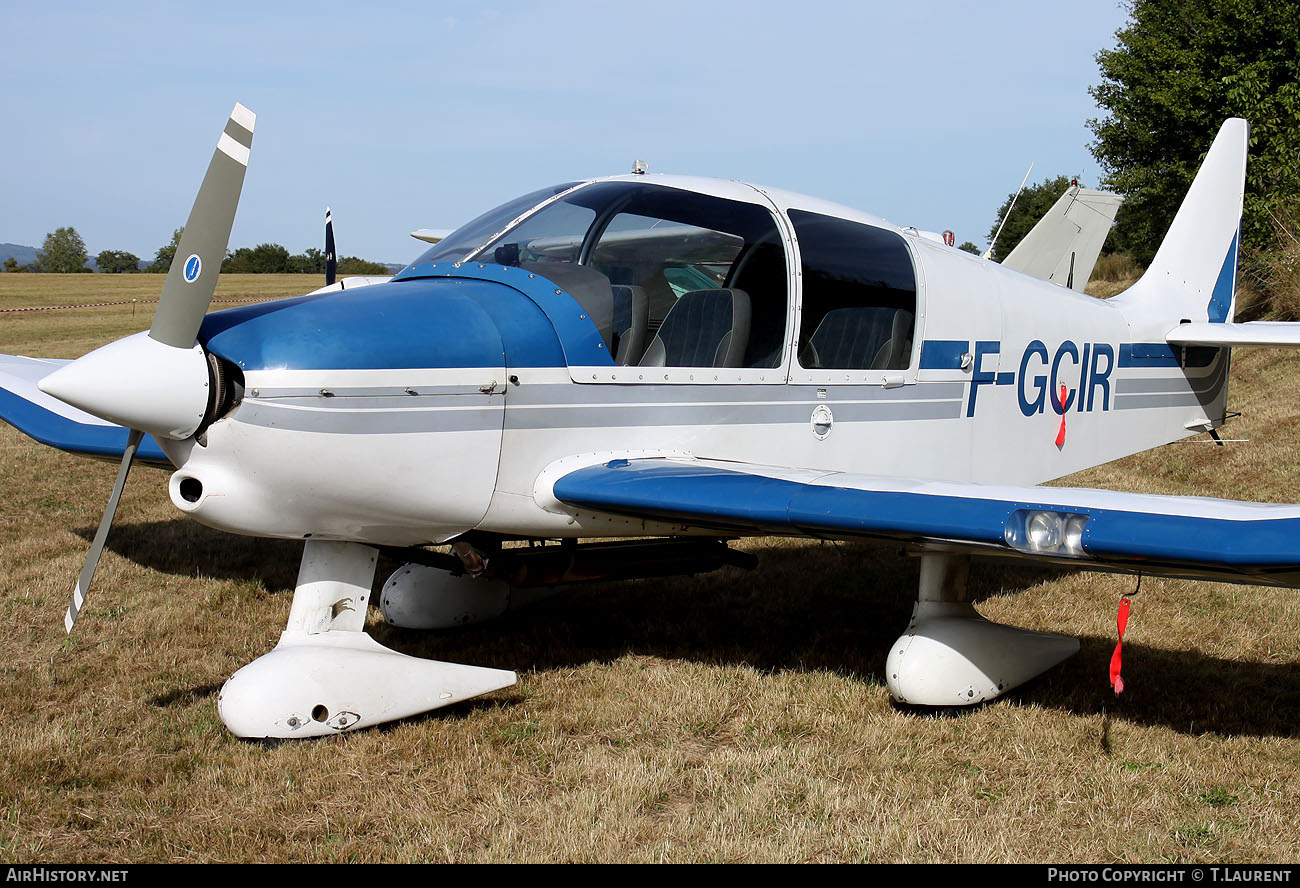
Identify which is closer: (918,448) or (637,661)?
(637,661)

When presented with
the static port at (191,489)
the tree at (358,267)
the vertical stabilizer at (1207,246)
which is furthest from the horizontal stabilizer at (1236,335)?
the tree at (358,267)

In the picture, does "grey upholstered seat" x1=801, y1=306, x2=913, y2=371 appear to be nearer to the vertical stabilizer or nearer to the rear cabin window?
the rear cabin window

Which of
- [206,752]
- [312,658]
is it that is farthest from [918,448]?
[206,752]

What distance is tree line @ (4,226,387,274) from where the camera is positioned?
50344 millimetres

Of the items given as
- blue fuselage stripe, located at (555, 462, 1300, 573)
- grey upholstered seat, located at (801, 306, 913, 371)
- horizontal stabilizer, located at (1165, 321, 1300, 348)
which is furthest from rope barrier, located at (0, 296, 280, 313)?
blue fuselage stripe, located at (555, 462, 1300, 573)

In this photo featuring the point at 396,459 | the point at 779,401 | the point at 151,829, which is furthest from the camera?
the point at 779,401

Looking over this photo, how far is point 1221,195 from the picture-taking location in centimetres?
789

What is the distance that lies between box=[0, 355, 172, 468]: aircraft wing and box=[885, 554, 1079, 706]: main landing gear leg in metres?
4.11

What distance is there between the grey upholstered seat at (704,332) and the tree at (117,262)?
77.5 m

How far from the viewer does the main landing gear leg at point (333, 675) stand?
402cm

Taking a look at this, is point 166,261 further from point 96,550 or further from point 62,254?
point 96,550

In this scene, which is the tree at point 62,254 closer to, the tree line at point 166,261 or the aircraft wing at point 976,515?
the tree line at point 166,261
